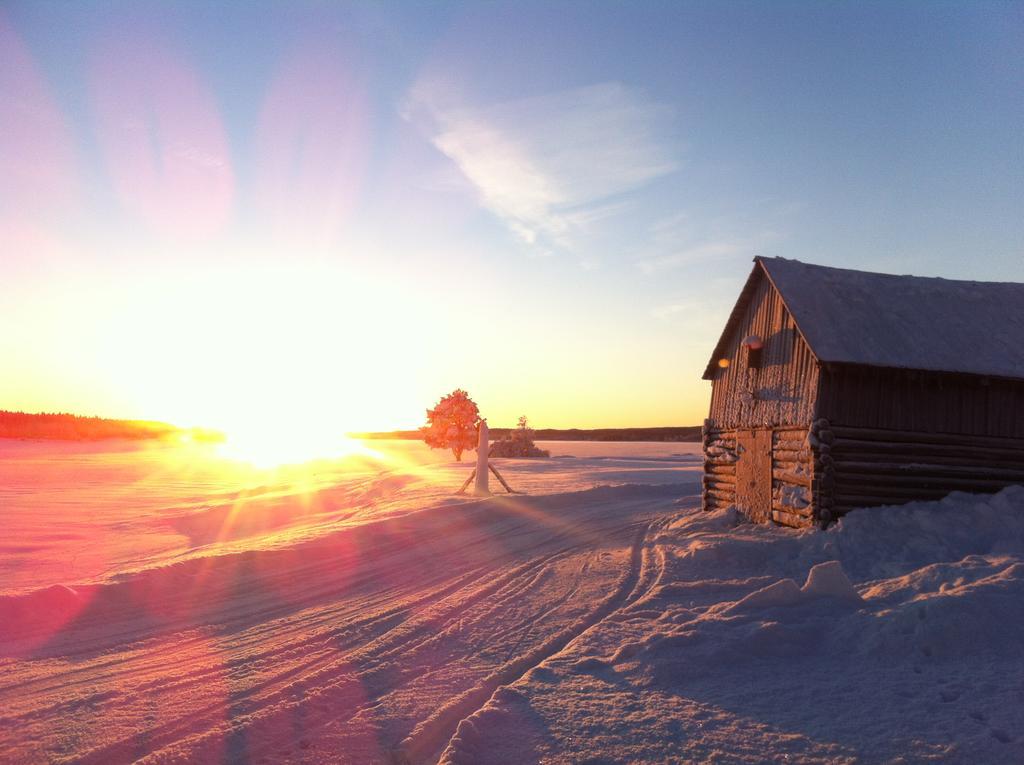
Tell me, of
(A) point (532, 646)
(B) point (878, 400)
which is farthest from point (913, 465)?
(A) point (532, 646)

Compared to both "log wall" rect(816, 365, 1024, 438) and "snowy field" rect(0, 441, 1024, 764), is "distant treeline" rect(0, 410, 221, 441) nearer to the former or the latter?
"snowy field" rect(0, 441, 1024, 764)

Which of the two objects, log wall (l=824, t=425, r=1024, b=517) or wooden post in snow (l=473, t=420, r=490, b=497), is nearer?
log wall (l=824, t=425, r=1024, b=517)

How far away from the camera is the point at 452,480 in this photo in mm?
29812

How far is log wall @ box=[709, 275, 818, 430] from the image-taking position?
1453 centimetres

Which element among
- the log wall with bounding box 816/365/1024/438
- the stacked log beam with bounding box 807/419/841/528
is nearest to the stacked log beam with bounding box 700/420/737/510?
the stacked log beam with bounding box 807/419/841/528

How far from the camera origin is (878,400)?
13977mm

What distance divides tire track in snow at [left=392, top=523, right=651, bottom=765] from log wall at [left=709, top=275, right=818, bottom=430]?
7.02m

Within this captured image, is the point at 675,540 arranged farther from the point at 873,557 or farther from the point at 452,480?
the point at 452,480

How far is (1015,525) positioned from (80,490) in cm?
3152

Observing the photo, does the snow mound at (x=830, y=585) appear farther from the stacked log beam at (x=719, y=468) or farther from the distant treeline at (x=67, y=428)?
the distant treeline at (x=67, y=428)

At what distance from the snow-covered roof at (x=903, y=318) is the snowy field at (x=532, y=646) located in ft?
9.43

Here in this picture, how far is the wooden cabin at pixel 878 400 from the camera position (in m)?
13.7

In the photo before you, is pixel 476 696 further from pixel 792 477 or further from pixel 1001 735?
pixel 792 477

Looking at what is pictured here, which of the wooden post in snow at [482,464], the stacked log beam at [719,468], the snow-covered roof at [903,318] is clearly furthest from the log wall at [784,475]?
the wooden post in snow at [482,464]
